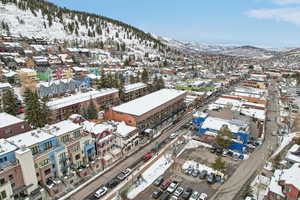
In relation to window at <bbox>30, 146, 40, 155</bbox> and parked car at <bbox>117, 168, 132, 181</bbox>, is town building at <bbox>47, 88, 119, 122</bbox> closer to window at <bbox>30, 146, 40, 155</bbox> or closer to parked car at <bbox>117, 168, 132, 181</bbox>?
window at <bbox>30, 146, 40, 155</bbox>

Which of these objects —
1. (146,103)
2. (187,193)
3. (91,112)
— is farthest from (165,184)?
(91,112)

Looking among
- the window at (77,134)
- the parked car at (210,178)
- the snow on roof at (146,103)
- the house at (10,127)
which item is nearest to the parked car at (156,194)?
the parked car at (210,178)

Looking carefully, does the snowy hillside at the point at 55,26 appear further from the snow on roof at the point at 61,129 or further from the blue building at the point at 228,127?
the blue building at the point at 228,127

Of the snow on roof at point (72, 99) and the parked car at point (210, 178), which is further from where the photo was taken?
the snow on roof at point (72, 99)

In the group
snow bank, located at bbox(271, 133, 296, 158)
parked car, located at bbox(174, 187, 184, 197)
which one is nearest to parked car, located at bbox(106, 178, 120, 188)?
parked car, located at bbox(174, 187, 184, 197)

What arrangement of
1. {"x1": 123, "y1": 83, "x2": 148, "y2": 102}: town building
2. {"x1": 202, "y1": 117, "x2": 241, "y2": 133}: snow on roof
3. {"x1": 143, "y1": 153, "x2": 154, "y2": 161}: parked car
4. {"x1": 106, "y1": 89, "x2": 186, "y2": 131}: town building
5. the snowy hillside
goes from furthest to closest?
the snowy hillside → {"x1": 123, "y1": 83, "x2": 148, "y2": 102}: town building → {"x1": 106, "y1": 89, "x2": 186, "y2": 131}: town building → {"x1": 202, "y1": 117, "x2": 241, "y2": 133}: snow on roof → {"x1": 143, "y1": 153, "x2": 154, "y2": 161}: parked car

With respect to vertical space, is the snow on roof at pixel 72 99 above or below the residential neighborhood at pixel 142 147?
above

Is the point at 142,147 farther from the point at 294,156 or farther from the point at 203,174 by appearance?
the point at 294,156
